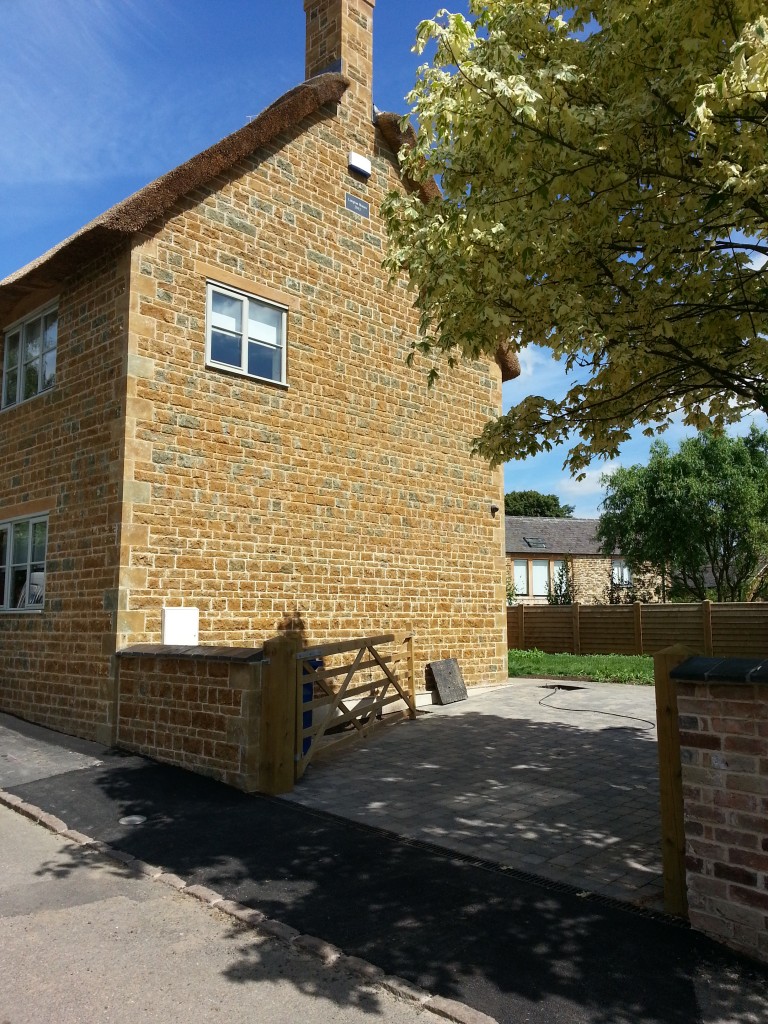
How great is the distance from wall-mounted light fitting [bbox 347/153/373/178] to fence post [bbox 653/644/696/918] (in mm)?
10780

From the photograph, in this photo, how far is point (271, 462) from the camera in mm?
11242

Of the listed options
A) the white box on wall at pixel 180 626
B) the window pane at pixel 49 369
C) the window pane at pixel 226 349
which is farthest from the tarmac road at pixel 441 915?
the window pane at pixel 49 369

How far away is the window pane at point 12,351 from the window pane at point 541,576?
32650mm

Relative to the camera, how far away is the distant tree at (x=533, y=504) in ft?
229

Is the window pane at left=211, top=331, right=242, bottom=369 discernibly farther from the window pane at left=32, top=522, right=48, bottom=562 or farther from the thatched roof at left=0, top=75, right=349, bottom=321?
the window pane at left=32, top=522, right=48, bottom=562

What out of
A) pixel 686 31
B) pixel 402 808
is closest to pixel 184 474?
pixel 402 808

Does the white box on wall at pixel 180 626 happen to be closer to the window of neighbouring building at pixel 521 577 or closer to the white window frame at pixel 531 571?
the white window frame at pixel 531 571

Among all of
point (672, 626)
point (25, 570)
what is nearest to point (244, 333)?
point (25, 570)

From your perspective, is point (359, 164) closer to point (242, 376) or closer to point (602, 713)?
point (242, 376)

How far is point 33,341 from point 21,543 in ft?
10.2

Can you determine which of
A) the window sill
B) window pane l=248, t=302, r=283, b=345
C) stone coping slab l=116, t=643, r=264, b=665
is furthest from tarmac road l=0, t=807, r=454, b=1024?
window pane l=248, t=302, r=283, b=345

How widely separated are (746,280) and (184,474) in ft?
22.2

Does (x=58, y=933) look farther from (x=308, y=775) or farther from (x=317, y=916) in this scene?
(x=308, y=775)

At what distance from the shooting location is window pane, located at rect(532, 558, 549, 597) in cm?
4159
